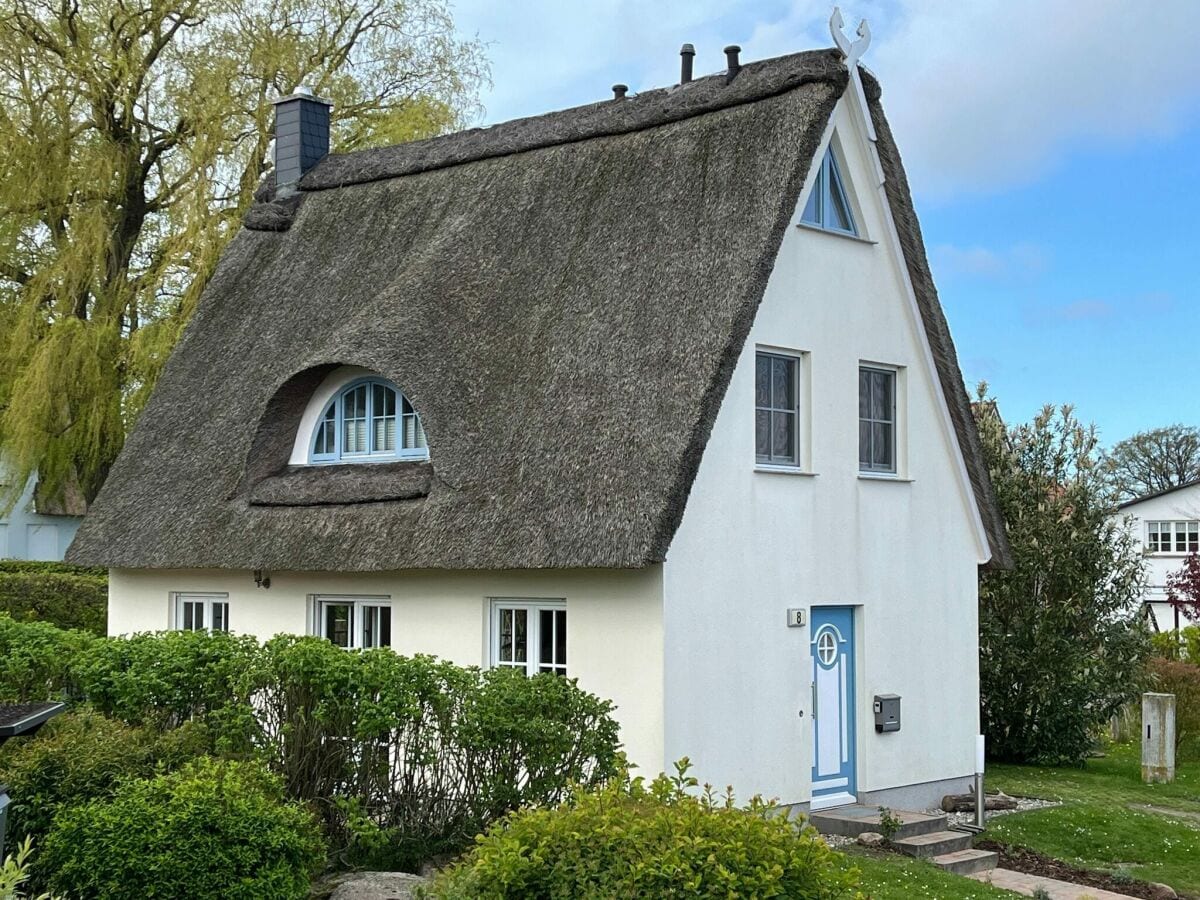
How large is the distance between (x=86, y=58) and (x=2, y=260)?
381 centimetres

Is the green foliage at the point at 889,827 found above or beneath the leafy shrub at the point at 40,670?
beneath

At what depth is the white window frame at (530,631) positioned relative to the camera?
44.6 feet

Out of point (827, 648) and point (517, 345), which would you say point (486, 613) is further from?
point (827, 648)

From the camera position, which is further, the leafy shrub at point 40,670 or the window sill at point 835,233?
the window sill at point 835,233

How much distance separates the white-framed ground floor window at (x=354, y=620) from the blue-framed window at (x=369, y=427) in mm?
1531

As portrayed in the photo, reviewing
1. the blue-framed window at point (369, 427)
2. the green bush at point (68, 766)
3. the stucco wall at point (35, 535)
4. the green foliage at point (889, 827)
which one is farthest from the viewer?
the stucco wall at point (35, 535)

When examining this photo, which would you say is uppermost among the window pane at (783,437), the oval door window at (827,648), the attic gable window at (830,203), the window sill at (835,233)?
the attic gable window at (830,203)

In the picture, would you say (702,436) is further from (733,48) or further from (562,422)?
(733,48)

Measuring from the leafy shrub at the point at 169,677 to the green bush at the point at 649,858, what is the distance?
15.6ft

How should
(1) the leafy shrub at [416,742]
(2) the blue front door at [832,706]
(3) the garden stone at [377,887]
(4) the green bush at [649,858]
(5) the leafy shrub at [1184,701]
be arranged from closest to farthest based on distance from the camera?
(4) the green bush at [649,858], (3) the garden stone at [377,887], (1) the leafy shrub at [416,742], (2) the blue front door at [832,706], (5) the leafy shrub at [1184,701]

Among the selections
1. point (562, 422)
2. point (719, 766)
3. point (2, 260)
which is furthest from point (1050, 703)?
point (2, 260)

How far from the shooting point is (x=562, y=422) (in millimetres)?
13695

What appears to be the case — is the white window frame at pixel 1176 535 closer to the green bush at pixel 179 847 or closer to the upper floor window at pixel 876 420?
the upper floor window at pixel 876 420

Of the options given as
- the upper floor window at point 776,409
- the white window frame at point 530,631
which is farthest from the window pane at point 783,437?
the white window frame at point 530,631
